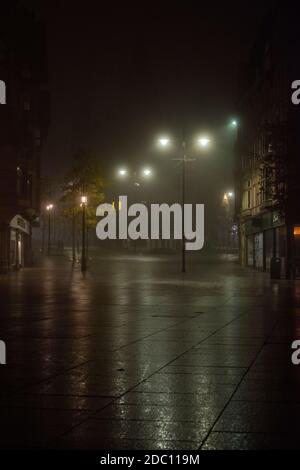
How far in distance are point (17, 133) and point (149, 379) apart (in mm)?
38189

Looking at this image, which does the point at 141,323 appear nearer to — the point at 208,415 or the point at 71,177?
the point at 208,415

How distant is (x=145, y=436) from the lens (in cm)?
608

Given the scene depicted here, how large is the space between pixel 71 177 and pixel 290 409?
195 feet

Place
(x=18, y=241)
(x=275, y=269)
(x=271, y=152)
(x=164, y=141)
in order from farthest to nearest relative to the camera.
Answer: (x=18, y=241), (x=164, y=141), (x=275, y=269), (x=271, y=152)

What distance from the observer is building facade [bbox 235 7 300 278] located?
33562 millimetres

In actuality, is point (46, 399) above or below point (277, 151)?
below

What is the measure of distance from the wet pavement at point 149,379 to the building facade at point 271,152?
51.2 ft

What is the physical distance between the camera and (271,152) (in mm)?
35719

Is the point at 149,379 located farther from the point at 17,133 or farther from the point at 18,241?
the point at 18,241

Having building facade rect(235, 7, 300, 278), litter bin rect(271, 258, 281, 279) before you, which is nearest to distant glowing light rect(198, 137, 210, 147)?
building facade rect(235, 7, 300, 278)

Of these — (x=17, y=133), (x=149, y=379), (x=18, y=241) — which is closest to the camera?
(x=149, y=379)

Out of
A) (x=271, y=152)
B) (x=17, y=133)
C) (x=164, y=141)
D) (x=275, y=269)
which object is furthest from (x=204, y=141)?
(x=17, y=133)

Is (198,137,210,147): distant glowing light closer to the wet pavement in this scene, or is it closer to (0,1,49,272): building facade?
(0,1,49,272): building facade
